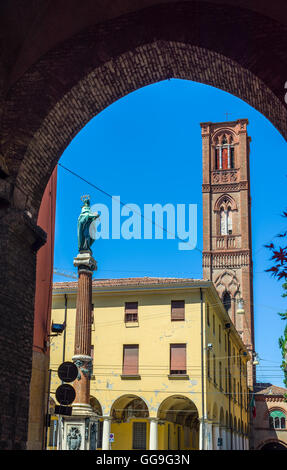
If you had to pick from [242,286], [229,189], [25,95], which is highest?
[229,189]

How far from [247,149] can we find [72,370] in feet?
175

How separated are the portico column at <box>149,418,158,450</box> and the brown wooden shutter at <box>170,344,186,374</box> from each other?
7.82ft

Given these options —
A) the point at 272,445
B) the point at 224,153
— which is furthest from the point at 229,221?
the point at 272,445

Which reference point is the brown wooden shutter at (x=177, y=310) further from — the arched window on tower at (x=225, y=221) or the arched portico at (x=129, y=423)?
the arched window on tower at (x=225, y=221)

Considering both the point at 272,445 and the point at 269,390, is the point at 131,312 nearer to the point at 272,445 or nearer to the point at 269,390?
the point at 269,390

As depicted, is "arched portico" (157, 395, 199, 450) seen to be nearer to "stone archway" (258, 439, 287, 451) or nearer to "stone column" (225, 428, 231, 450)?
"stone column" (225, 428, 231, 450)

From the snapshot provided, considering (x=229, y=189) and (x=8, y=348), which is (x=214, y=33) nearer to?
(x=8, y=348)

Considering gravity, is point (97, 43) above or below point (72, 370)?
above

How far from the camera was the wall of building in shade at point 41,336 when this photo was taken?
12.0m

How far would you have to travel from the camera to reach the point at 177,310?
Answer: 29250 millimetres

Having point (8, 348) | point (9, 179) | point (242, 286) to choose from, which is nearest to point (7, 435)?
point (8, 348)

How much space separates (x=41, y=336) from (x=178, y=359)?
16.8 meters

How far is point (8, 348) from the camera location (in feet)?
23.2

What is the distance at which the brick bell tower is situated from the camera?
5825cm
